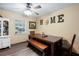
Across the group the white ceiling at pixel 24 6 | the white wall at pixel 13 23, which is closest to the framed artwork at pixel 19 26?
the white wall at pixel 13 23

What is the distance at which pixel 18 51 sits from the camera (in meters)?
1.48

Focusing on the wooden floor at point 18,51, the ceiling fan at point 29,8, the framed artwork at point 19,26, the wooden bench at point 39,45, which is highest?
the ceiling fan at point 29,8

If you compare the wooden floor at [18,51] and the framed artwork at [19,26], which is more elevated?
the framed artwork at [19,26]

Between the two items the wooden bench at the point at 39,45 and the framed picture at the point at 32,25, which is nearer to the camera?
the wooden bench at the point at 39,45

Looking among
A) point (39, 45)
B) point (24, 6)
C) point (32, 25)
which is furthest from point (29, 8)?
point (39, 45)

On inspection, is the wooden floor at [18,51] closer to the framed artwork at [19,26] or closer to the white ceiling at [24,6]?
the framed artwork at [19,26]

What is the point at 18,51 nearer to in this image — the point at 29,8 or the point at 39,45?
the point at 39,45

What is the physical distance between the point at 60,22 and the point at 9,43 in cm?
105

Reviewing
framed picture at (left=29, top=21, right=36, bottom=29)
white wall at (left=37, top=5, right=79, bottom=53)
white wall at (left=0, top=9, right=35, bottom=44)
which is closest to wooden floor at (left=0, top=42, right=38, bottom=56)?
white wall at (left=0, top=9, right=35, bottom=44)

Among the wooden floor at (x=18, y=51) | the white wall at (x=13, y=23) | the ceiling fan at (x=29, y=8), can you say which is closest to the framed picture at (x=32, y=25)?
the white wall at (x=13, y=23)

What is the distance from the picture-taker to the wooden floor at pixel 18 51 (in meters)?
1.45

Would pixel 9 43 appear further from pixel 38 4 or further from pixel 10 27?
pixel 38 4

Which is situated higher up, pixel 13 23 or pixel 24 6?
pixel 24 6

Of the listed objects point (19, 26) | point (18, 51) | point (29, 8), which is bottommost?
point (18, 51)
